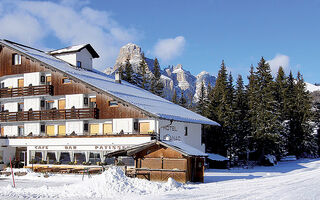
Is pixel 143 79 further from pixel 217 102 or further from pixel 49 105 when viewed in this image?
pixel 49 105

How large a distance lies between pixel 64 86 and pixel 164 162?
724 inches

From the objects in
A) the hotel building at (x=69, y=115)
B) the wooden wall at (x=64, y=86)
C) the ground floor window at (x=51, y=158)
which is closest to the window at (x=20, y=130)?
the hotel building at (x=69, y=115)

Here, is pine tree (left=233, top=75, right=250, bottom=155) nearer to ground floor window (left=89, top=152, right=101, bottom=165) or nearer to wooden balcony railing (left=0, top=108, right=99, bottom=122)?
ground floor window (left=89, top=152, right=101, bottom=165)

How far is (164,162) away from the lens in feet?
101

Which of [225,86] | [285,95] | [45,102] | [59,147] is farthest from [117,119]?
[285,95]

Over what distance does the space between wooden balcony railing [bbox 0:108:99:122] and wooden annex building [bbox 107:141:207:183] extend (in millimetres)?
10682

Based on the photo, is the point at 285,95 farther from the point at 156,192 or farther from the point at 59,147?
the point at 156,192

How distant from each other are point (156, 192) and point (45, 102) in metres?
26.9

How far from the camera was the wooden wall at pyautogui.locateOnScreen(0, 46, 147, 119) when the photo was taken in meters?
39.1

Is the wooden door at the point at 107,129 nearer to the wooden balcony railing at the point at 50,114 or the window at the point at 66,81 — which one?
the wooden balcony railing at the point at 50,114

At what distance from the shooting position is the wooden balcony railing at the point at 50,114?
41.0 m

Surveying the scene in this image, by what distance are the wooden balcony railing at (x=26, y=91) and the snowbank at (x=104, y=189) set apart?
21248 millimetres

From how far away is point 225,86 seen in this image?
209ft

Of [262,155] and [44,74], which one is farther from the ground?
[44,74]
